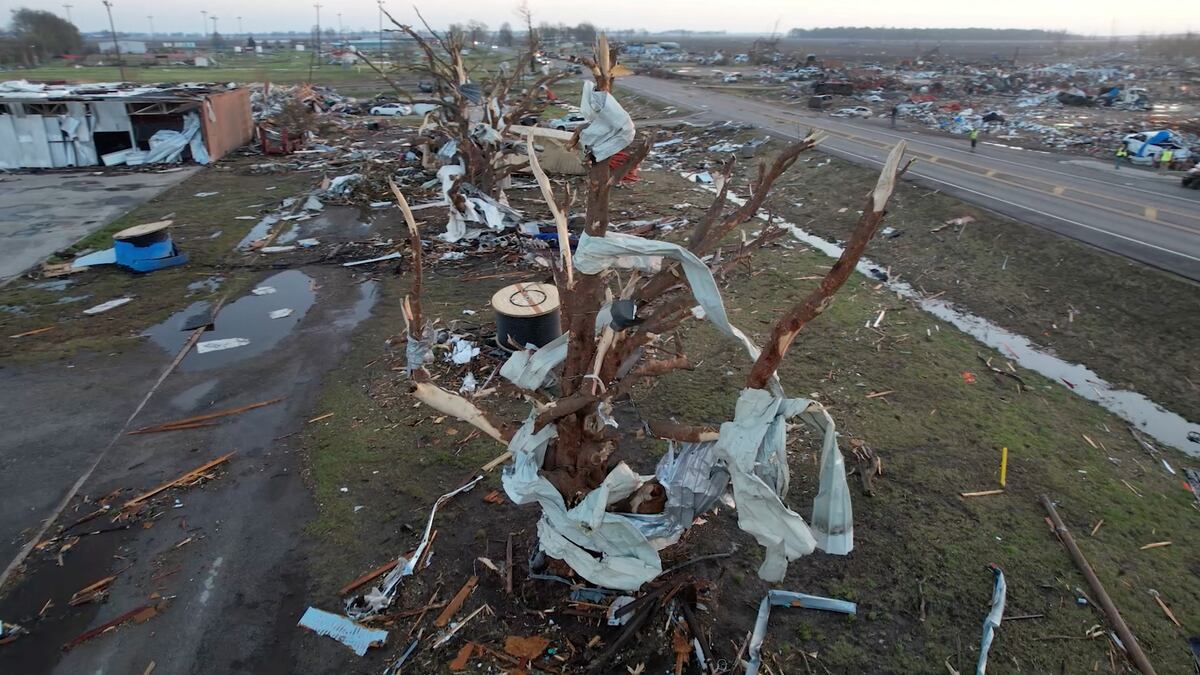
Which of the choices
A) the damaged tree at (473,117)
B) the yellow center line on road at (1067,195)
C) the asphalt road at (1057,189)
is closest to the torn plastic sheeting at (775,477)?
the asphalt road at (1057,189)

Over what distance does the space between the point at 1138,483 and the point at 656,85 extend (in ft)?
151

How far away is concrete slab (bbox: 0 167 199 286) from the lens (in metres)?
13.2

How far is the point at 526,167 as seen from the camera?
18.9 metres

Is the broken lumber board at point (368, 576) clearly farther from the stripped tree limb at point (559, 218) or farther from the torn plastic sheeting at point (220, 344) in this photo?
the torn plastic sheeting at point (220, 344)

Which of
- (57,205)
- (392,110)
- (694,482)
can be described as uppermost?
(392,110)

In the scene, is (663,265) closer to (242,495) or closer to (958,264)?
(242,495)

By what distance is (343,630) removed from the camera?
482 centimetres

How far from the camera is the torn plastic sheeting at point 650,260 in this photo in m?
3.35

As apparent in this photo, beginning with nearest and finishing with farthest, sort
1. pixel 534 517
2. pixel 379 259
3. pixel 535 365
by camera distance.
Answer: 1. pixel 535 365
2. pixel 534 517
3. pixel 379 259

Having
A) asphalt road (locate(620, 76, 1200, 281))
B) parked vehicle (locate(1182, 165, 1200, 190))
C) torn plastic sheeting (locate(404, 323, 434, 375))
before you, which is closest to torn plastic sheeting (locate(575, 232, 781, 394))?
torn plastic sheeting (locate(404, 323, 434, 375))

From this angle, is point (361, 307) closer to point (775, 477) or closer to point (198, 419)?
point (198, 419)

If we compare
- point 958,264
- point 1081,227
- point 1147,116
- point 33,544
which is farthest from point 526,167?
point 1147,116

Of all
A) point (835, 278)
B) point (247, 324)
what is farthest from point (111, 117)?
point (835, 278)

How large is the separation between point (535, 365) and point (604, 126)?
168 cm
